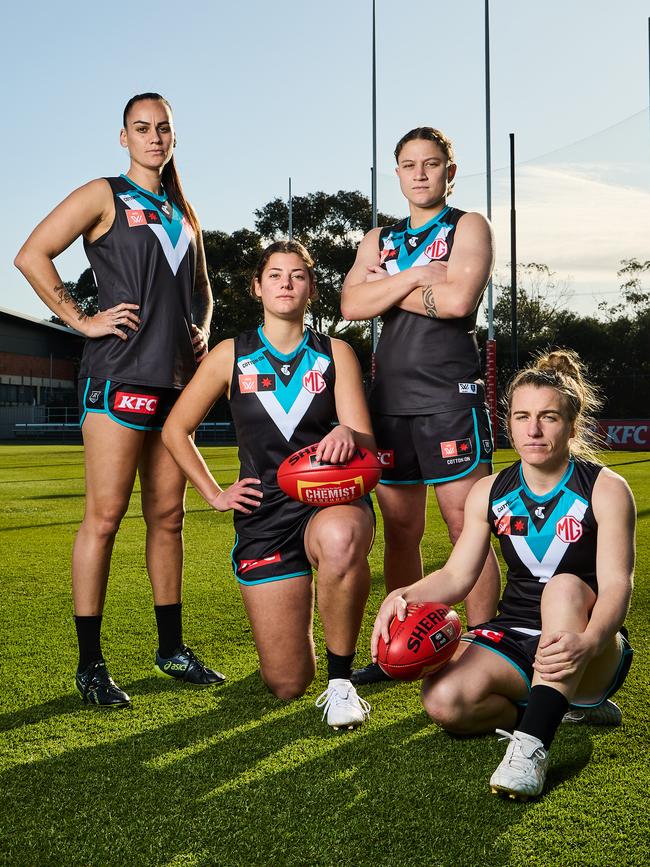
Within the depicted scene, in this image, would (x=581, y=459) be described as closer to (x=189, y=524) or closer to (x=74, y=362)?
(x=189, y=524)

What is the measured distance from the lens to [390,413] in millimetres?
3270

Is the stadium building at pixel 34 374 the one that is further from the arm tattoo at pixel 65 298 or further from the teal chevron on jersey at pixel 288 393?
the teal chevron on jersey at pixel 288 393

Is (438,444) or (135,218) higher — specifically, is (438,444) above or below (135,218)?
below

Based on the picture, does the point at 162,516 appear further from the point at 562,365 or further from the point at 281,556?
the point at 562,365

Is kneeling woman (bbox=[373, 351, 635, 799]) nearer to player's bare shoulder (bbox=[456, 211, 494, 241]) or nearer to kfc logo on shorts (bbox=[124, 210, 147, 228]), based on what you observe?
player's bare shoulder (bbox=[456, 211, 494, 241])

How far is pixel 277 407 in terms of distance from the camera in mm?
3146

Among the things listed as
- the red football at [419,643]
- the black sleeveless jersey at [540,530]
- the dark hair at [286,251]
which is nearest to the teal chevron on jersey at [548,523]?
the black sleeveless jersey at [540,530]

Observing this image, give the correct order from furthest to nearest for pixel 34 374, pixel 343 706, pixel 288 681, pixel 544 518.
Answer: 1. pixel 34 374
2. pixel 288 681
3. pixel 343 706
4. pixel 544 518

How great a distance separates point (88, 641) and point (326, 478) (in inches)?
42.8

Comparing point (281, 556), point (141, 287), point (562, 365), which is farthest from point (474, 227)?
point (281, 556)

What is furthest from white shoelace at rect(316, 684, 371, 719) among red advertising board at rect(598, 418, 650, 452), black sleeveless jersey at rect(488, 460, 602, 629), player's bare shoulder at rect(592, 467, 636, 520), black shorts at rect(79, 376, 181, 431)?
red advertising board at rect(598, 418, 650, 452)

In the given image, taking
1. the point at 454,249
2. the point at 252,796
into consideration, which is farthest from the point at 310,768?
the point at 454,249

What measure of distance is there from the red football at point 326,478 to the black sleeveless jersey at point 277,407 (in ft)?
0.67

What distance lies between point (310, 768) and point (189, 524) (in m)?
5.71
